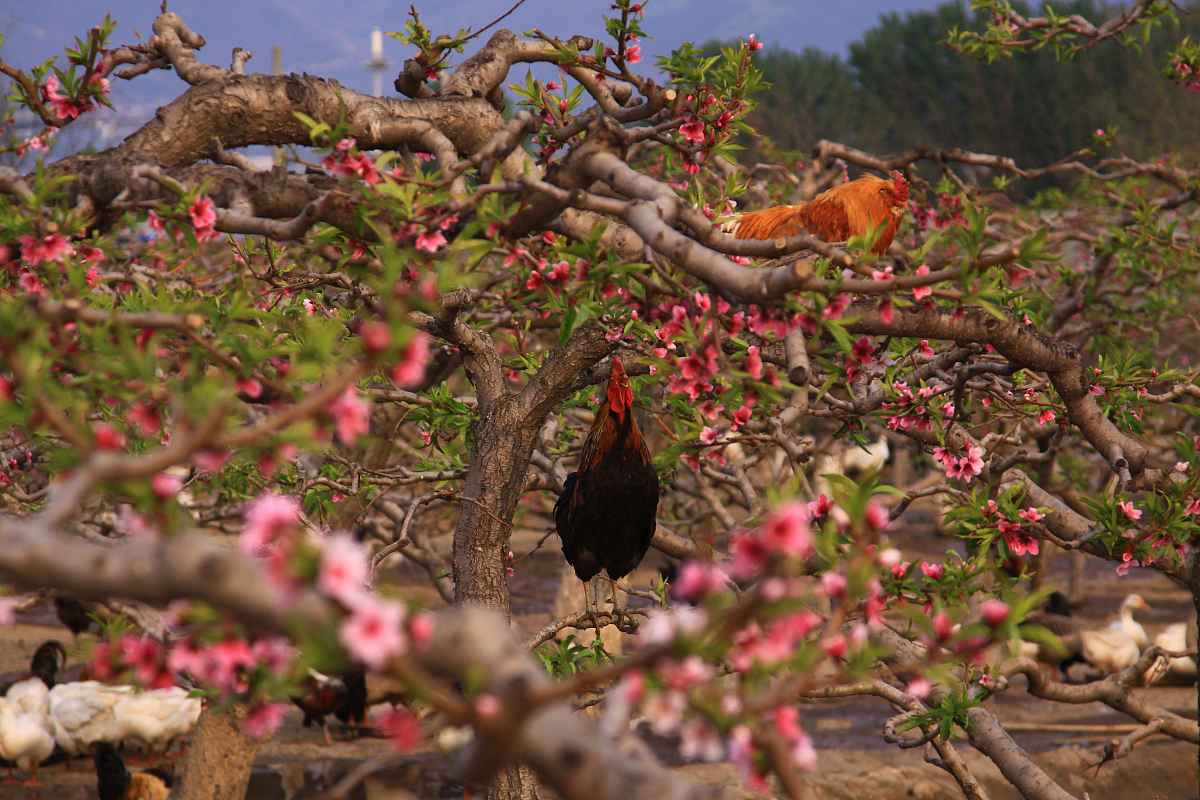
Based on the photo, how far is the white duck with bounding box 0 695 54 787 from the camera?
336 inches

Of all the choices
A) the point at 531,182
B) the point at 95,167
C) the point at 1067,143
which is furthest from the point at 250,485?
the point at 1067,143

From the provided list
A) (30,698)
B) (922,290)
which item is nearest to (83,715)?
(30,698)

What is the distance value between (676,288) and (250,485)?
15.8 ft

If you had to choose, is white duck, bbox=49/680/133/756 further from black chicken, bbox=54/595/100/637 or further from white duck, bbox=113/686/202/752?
black chicken, bbox=54/595/100/637

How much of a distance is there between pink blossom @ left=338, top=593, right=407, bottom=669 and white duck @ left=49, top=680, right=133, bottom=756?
8.13 metres

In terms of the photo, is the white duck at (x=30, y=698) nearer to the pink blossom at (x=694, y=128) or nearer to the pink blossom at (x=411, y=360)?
the pink blossom at (x=694, y=128)

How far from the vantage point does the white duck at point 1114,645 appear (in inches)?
485

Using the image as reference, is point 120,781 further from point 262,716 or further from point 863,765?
point 262,716

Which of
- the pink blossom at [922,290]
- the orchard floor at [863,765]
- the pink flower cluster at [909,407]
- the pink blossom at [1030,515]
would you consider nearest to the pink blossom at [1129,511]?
the pink blossom at [1030,515]

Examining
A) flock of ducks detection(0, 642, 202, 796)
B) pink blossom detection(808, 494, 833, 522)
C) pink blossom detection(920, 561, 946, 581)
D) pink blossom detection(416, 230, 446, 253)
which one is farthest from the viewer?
flock of ducks detection(0, 642, 202, 796)

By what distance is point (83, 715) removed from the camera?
8.77 m

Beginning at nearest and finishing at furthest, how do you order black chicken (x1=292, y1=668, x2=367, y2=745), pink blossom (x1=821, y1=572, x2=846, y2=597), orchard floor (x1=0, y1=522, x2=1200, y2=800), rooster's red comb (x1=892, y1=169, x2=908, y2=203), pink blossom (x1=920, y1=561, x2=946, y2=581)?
pink blossom (x1=821, y1=572, x2=846, y2=597)
pink blossom (x1=920, y1=561, x2=946, y2=581)
rooster's red comb (x1=892, y1=169, x2=908, y2=203)
orchard floor (x1=0, y1=522, x2=1200, y2=800)
black chicken (x1=292, y1=668, x2=367, y2=745)

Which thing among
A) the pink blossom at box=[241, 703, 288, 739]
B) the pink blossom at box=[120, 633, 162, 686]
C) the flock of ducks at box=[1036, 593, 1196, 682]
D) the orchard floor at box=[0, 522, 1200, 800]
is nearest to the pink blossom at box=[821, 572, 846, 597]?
the pink blossom at box=[241, 703, 288, 739]

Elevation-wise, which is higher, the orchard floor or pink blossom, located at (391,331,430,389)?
pink blossom, located at (391,331,430,389)
